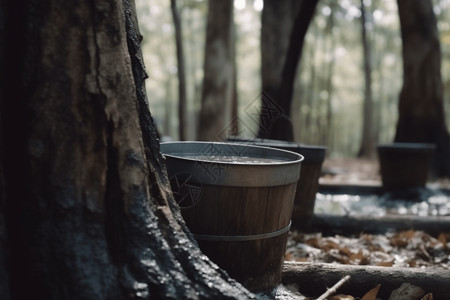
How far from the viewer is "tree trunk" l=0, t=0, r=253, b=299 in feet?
5.33

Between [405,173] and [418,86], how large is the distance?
2942 mm

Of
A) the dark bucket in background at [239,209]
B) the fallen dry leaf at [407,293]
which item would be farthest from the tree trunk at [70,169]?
the fallen dry leaf at [407,293]

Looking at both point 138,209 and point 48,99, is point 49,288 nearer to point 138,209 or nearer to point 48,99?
point 138,209

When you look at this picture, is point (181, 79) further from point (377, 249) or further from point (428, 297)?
point (428, 297)

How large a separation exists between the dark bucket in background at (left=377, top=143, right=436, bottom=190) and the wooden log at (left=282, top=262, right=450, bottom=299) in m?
4.56

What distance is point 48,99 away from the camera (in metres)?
1.62

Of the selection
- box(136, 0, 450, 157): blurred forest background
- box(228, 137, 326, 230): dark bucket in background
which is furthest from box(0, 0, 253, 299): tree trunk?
box(136, 0, 450, 157): blurred forest background

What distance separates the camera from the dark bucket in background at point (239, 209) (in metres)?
2.20

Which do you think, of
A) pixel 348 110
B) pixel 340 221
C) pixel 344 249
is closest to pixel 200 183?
Answer: pixel 344 249

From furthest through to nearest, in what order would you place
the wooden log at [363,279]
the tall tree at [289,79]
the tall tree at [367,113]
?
the tall tree at [367,113] → the tall tree at [289,79] → the wooden log at [363,279]

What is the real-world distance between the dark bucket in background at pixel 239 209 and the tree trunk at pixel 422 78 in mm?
7565

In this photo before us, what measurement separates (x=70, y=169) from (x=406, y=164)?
6337mm

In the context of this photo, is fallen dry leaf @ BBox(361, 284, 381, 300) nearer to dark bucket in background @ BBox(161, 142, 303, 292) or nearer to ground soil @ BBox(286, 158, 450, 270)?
dark bucket in background @ BBox(161, 142, 303, 292)

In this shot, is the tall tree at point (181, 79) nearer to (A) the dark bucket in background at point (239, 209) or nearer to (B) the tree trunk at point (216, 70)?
(B) the tree trunk at point (216, 70)
